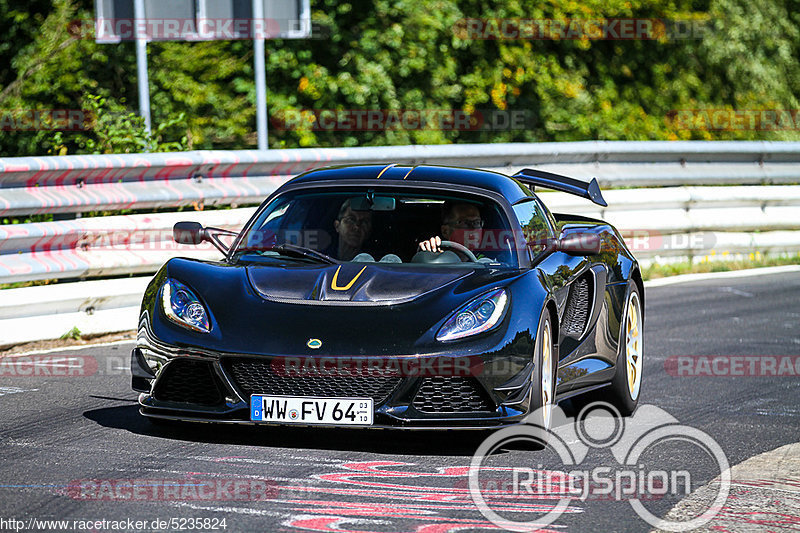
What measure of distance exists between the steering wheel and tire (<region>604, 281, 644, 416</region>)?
128 centimetres

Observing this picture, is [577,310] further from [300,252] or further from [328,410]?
[328,410]

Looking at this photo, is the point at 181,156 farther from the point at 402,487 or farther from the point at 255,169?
the point at 402,487

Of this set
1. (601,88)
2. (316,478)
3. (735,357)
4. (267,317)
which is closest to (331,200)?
(267,317)

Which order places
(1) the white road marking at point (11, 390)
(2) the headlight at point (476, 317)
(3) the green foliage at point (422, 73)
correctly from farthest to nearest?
(3) the green foliage at point (422, 73) → (1) the white road marking at point (11, 390) → (2) the headlight at point (476, 317)

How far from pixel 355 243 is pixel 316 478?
1924 mm

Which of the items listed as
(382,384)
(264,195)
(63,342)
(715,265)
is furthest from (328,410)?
(715,265)

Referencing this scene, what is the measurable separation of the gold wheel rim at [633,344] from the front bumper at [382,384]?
195 cm

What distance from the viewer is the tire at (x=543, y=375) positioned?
6.31 metres

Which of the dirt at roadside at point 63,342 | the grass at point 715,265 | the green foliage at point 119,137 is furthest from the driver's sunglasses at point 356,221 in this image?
the grass at point 715,265

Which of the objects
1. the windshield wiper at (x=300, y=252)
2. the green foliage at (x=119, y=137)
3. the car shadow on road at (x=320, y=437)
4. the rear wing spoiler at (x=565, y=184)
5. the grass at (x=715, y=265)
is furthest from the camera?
the grass at (x=715, y=265)

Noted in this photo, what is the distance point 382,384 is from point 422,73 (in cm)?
1656

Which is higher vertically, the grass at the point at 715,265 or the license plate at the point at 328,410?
the license plate at the point at 328,410

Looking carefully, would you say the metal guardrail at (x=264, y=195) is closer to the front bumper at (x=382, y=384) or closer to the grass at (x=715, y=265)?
the grass at (x=715, y=265)

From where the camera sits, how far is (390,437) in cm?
666
